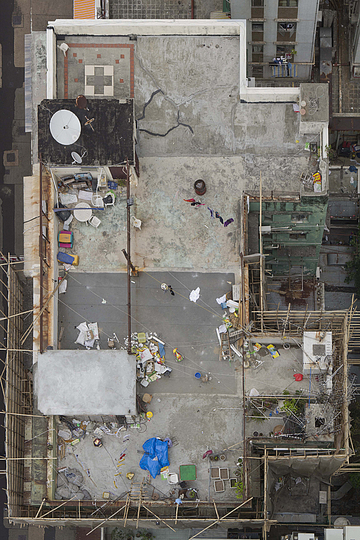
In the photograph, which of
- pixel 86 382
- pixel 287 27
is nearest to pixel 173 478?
pixel 86 382

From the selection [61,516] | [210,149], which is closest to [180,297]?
[210,149]

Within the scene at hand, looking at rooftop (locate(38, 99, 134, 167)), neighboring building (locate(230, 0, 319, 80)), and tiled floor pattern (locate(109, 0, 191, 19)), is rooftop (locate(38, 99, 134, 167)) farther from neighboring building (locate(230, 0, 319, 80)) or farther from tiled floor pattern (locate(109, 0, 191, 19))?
neighboring building (locate(230, 0, 319, 80))

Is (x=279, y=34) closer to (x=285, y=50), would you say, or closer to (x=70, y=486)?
(x=285, y=50)

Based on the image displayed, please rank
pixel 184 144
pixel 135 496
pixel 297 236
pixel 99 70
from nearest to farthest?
1. pixel 135 496
2. pixel 184 144
3. pixel 99 70
4. pixel 297 236

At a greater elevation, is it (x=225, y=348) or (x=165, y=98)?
(x=165, y=98)

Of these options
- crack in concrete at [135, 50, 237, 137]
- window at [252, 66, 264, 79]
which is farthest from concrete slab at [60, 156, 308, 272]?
window at [252, 66, 264, 79]
